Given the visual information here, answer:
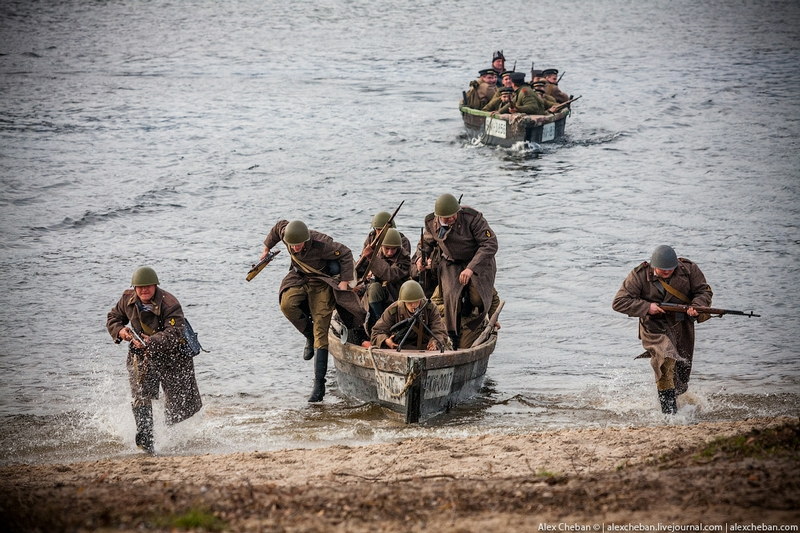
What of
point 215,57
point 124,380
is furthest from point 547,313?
point 215,57

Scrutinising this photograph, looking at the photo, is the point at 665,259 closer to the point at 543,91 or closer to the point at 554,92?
the point at 543,91

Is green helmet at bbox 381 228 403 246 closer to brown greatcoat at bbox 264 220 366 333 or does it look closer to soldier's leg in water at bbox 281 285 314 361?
brown greatcoat at bbox 264 220 366 333

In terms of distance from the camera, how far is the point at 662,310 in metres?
12.1

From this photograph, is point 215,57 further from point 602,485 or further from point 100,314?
point 602,485

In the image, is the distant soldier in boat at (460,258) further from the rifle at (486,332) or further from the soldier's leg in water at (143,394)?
the soldier's leg in water at (143,394)

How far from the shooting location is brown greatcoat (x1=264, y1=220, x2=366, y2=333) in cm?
1387

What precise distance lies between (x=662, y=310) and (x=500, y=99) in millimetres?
17478

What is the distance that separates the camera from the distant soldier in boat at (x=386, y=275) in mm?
14203

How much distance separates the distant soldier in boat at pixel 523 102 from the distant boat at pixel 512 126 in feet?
0.59

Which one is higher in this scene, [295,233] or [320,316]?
[295,233]

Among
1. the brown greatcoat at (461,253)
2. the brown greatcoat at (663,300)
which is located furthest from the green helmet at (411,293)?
the brown greatcoat at (663,300)

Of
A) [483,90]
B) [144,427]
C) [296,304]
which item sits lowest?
[144,427]

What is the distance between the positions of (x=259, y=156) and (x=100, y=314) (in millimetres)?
13682

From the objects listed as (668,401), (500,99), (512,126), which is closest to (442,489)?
(668,401)
